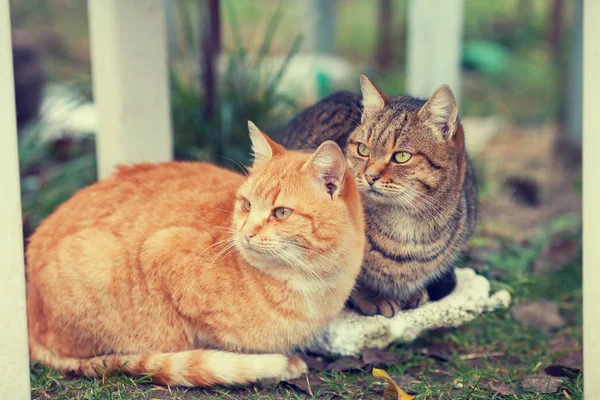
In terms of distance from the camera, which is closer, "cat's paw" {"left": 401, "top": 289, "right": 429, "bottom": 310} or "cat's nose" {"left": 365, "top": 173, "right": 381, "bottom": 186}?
"cat's nose" {"left": 365, "top": 173, "right": 381, "bottom": 186}

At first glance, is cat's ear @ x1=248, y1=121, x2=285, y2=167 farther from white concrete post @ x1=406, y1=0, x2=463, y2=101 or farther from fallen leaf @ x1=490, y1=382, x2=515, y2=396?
white concrete post @ x1=406, y1=0, x2=463, y2=101

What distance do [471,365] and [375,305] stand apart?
0.49m

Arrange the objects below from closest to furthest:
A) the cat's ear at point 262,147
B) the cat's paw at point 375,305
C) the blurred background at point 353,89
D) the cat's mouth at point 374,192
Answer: the cat's ear at point 262,147 < the cat's mouth at point 374,192 < the cat's paw at point 375,305 < the blurred background at point 353,89

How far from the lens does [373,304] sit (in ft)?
10.8

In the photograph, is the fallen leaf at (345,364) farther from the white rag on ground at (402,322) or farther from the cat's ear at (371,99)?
the cat's ear at (371,99)

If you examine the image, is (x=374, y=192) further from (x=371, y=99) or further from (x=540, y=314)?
(x=540, y=314)

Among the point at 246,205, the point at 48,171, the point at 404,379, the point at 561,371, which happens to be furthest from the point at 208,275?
the point at 48,171

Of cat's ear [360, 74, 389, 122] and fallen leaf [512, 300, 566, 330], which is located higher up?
cat's ear [360, 74, 389, 122]

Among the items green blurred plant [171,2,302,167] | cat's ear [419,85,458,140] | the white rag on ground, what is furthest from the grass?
green blurred plant [171,2,302,167]

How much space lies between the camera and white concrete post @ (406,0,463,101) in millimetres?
5148

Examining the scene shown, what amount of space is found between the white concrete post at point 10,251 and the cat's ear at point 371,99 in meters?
1.44

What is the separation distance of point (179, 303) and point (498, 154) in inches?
169
